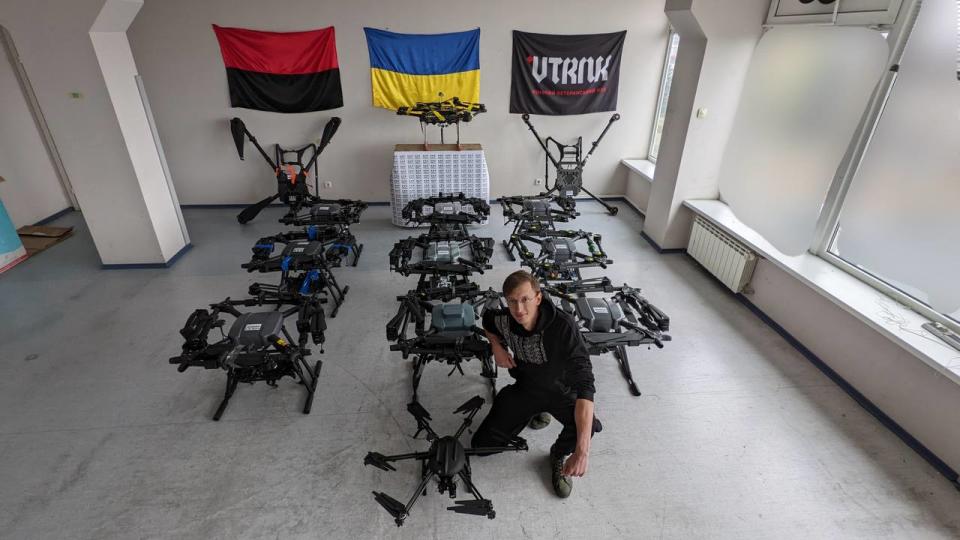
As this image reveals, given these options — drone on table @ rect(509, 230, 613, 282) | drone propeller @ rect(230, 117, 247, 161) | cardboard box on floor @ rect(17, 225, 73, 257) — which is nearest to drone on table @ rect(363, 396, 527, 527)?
drone on table @ rect(509, 230, 613, 282)

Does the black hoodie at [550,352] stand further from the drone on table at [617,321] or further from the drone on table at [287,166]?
the drone on table at [287,166]

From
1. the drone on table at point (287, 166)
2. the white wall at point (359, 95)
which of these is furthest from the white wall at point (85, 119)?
the white wall at point (359, 95)

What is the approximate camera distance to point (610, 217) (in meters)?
6.62

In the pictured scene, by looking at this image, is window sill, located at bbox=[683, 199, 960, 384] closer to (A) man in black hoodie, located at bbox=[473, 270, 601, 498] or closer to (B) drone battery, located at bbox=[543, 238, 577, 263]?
(B) drone battery, located at bbox=[543, 238, 577, 263]

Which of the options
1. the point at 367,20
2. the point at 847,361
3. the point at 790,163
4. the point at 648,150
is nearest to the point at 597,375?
the point at 847,361

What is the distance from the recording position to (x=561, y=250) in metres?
4.34

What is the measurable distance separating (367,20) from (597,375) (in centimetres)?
531

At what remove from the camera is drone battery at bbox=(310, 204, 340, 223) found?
4.92 meters

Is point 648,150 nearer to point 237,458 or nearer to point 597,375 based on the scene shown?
point 597,375

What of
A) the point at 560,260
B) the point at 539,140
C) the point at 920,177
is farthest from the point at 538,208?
the point at 920,177

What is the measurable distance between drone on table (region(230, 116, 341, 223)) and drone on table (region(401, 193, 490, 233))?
1373mm

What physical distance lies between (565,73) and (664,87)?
4.91 feet

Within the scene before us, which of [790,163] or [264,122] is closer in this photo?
[790,163]

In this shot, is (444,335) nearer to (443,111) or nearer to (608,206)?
(443,111)
